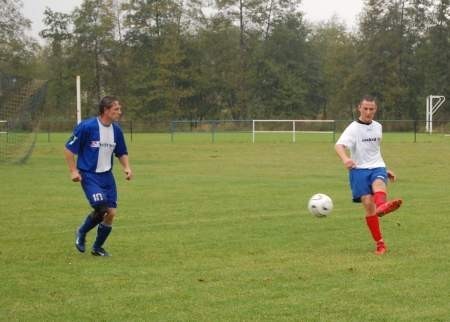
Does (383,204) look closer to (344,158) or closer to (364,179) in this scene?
(364,179)

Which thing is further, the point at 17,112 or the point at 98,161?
the point at 17,112

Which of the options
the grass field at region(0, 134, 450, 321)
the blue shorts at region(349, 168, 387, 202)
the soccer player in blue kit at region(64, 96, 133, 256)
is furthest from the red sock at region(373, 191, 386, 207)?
the soccer player in blue kit at region(64, 96, 133, 256)

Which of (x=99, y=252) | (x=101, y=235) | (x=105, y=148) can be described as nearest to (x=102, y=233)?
(x=101, y=235)

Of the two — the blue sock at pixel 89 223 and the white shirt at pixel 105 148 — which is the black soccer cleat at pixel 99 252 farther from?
the white shirt at pixel 105 148

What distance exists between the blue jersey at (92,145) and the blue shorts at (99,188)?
7 cm

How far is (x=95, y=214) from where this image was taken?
339 inches

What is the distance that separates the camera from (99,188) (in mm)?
8461

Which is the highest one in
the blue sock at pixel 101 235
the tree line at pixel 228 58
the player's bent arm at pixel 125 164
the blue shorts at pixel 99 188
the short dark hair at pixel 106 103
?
the tree line at pixel 228 58

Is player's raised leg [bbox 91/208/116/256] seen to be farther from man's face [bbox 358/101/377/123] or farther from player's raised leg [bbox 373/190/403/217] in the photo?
man's face [bbox 358/101/377/123]

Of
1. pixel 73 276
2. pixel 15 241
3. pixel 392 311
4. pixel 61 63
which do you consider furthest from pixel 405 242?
pixel 61 63

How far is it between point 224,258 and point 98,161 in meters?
1.83

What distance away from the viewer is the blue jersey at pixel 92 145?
27.8 feet

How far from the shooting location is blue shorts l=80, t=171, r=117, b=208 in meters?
8.38

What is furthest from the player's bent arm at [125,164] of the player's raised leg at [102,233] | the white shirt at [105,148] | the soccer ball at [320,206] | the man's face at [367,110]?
the man's face at [367,110]
